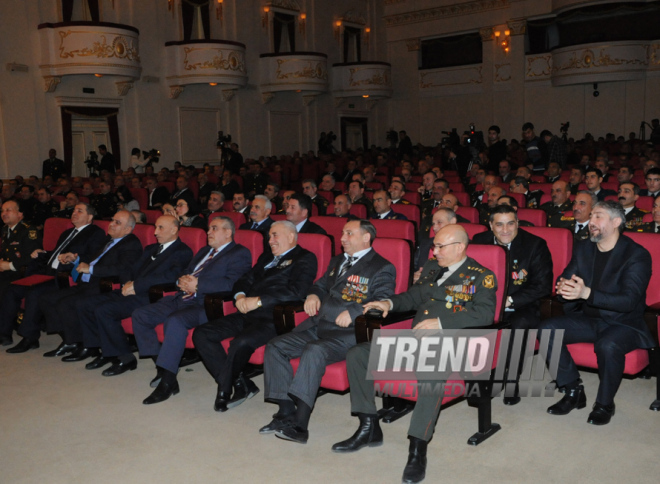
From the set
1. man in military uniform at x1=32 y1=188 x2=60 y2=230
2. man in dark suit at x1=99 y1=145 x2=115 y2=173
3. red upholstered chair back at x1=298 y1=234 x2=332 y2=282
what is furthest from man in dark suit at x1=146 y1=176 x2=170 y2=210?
red upholstered chair back at x1=298 y1=234 x2=332 y2=282

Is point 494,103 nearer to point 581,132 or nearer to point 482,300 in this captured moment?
point 581,132

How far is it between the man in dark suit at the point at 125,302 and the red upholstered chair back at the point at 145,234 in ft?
1.04

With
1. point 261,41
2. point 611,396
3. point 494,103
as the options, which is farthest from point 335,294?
point 494,103

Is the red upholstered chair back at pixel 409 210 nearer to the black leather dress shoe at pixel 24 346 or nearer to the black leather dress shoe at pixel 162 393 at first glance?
the black leather dress shoe at pixel 162 393

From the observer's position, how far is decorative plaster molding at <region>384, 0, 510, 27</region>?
15.5 meters

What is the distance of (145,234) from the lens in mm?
4711

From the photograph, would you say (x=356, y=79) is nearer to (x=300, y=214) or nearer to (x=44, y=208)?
(x=44, y=208)

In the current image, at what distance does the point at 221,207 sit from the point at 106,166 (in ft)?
19.1

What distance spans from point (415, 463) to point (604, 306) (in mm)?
1190

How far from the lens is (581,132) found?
49.3ft

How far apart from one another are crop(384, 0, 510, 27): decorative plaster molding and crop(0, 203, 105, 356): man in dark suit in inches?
523

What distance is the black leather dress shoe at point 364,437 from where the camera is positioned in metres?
2.91

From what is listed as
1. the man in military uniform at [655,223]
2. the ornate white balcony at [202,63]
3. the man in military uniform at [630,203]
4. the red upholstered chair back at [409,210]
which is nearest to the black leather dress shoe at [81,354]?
the red upholstered chair back at [409,210]

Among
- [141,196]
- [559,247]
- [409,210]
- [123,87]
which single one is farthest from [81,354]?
[123,87]
